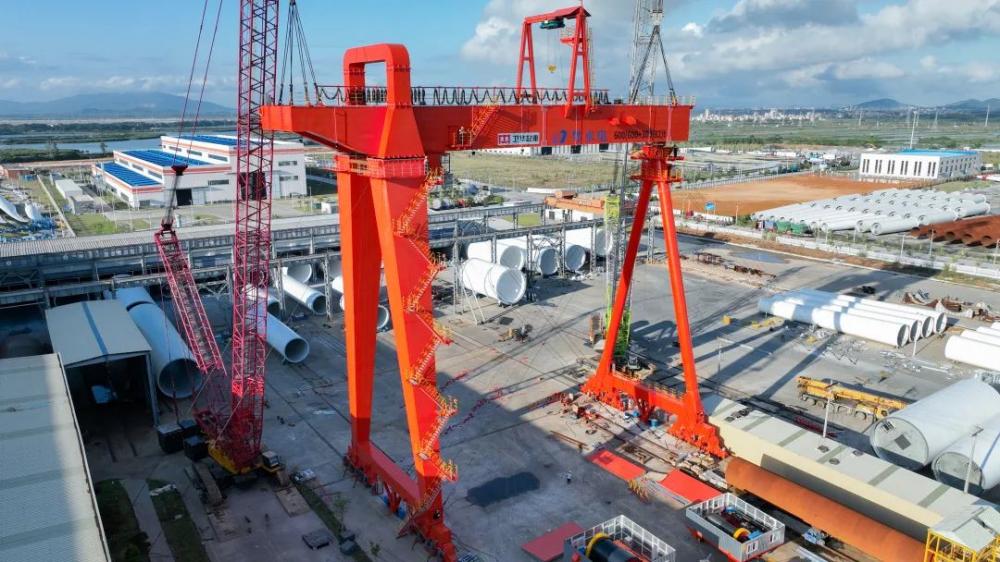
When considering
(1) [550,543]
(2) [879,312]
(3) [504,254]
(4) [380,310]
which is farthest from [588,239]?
(1) [550,543]

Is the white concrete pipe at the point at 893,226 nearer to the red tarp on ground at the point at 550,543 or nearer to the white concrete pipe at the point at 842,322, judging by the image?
the white concrete pipe at the point at 842,322

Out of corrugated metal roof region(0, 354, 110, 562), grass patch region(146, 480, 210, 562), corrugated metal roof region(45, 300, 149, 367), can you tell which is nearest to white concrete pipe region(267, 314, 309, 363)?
corrugated metal roof region(45, 300, 149, 367)

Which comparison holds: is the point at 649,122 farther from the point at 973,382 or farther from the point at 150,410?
the point at 150,410

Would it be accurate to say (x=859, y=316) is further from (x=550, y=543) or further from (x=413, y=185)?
(x=413, y=185)

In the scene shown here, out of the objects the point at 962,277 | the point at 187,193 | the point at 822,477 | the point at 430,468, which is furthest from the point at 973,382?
the point at 187,193

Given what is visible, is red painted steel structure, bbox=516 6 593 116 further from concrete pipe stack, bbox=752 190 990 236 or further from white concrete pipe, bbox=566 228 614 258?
concrete pipe stack, bbox=752 190 990 236

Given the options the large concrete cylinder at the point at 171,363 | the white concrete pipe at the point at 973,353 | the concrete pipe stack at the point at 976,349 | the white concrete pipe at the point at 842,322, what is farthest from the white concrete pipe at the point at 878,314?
the large concrete cylinder at the point at 171,363
